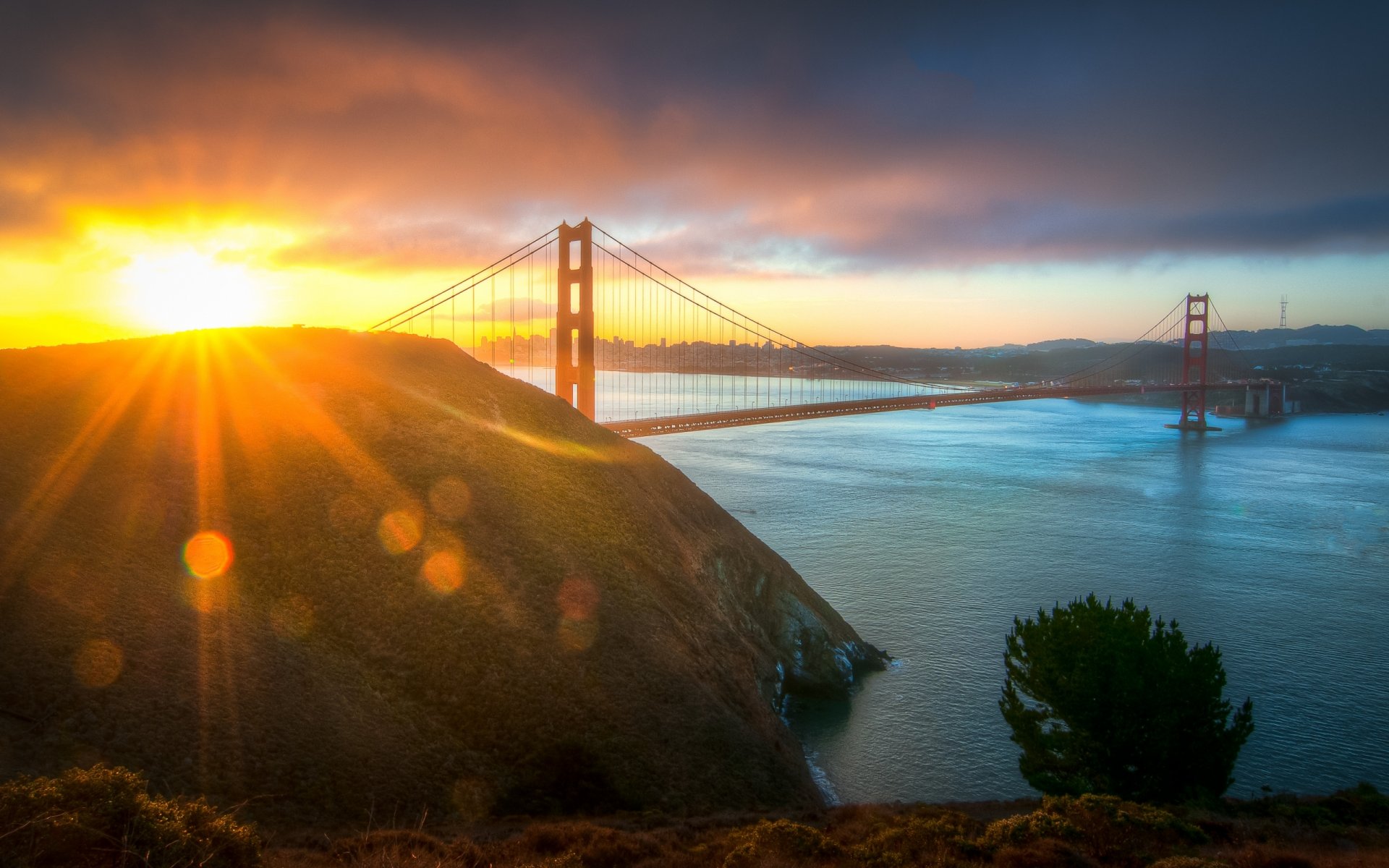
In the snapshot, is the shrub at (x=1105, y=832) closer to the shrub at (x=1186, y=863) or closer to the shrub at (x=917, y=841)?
the shrub at (x=917, y=841)

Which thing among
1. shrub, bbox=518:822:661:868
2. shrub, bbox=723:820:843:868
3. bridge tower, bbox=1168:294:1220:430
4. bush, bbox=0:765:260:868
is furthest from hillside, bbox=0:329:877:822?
bridge tower, bbox=1168:294:1220:430

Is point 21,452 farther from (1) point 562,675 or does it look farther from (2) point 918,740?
(2) point 918,740

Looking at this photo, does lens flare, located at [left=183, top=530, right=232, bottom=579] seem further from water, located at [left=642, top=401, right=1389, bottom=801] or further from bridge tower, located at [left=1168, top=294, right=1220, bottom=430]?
bridge tower, located at [left=1168, top=294, right=1220, bottom=430]

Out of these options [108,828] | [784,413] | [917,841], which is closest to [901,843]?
[917,841]

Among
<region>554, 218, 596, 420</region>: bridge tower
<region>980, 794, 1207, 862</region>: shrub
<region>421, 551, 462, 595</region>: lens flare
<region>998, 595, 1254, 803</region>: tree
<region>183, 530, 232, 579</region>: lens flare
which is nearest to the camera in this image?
<region>980, 794, 1207, 862</region>: shrub

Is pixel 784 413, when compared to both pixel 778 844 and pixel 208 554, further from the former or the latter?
pixel 778 844
